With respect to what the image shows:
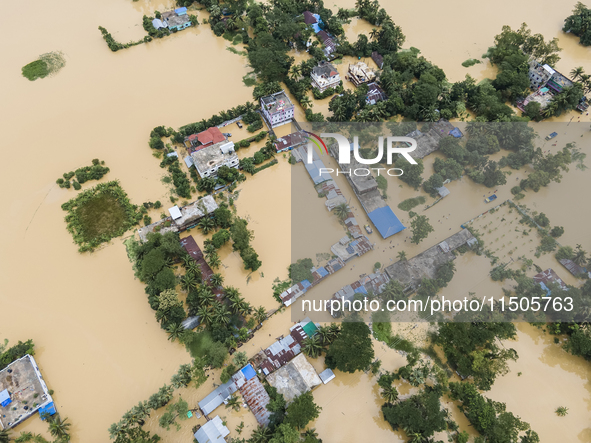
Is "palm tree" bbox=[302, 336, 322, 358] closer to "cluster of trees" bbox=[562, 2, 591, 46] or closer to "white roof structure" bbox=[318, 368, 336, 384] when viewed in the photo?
"white roof structure" bbox=[318, 368, 336, 384]

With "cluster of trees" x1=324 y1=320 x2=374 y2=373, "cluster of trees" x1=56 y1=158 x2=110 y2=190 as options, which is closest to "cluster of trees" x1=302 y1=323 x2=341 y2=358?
"cluster of trees" x1=324 y1=320 x2=374 y2=373

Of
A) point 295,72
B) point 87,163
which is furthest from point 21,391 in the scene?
point 295,72

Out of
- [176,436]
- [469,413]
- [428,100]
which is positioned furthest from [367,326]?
[428,100]

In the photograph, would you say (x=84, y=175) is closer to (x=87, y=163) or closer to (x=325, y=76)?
(x=87, y=163)

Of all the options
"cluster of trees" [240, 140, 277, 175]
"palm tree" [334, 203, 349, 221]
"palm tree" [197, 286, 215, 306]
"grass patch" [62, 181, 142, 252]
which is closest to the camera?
"palm tree" [197, 286, 215, 306]

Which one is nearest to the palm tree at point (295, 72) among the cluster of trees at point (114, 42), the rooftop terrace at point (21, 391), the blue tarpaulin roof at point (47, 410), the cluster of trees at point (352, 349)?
the cluster of trees at point (114, 42)

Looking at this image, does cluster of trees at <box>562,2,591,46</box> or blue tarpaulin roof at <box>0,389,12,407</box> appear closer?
blue tarpaulin roof at <box>0,389,12,407</box>

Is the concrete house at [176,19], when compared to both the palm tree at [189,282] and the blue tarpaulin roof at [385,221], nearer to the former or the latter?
the palm tree at [189,282]
